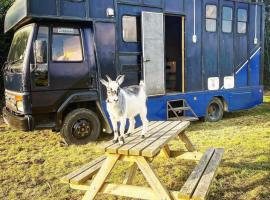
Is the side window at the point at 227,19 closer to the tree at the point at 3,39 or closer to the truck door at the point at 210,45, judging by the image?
the truck door at the point at 210,45

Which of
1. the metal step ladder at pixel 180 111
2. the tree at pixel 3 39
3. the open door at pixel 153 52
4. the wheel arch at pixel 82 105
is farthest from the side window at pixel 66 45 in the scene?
the tree at pixel 3 39

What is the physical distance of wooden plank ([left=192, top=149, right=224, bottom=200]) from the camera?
125 inches

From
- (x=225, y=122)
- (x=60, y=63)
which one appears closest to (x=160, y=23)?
(x=60, y=63)

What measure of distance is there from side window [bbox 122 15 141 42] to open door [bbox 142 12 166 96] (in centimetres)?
14

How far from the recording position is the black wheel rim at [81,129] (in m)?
6.98

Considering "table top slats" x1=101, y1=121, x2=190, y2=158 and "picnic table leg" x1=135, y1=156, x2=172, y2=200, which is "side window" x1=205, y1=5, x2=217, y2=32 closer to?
"table top slats" x1=101, y1=121, x2=190, y2=158

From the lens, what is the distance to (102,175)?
3.51 metres

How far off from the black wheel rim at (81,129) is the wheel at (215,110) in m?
3.89

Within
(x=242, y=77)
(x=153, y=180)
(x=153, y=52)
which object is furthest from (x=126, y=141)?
(x=242, y=77)

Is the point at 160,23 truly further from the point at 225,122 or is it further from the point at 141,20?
the point at 225,122

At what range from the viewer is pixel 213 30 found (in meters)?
9.52

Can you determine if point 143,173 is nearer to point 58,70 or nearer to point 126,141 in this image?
point 126,141

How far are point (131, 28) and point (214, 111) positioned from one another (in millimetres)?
3664

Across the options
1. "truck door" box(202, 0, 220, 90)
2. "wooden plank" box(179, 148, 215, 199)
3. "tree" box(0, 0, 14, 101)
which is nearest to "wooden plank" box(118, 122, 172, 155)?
"wooden plank" box(179, 148, 215, 199)
